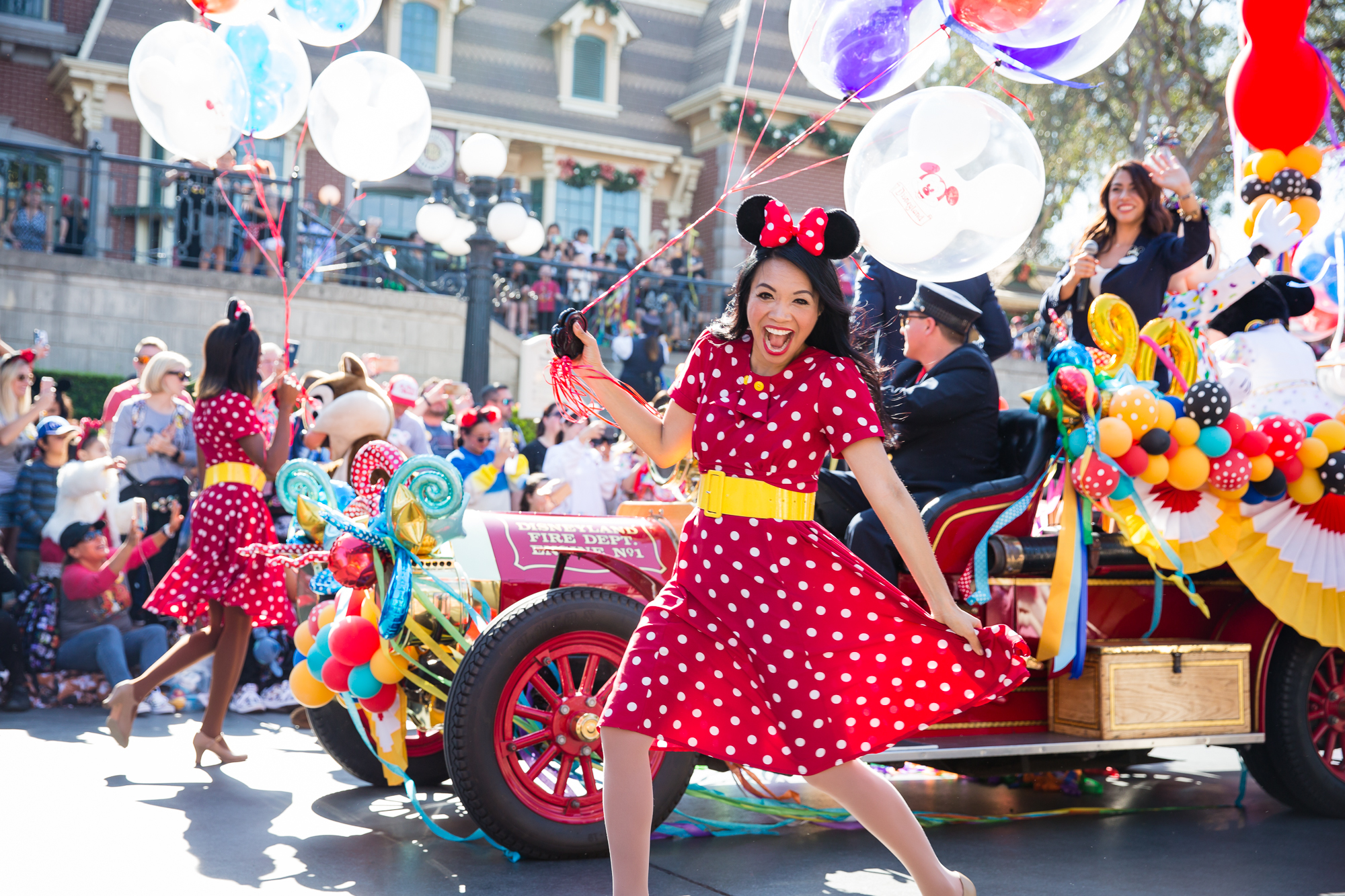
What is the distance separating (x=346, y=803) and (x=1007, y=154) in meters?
3.26

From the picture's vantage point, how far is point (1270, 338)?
224 inches

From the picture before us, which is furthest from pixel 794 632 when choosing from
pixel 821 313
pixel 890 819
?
pixel 821 313

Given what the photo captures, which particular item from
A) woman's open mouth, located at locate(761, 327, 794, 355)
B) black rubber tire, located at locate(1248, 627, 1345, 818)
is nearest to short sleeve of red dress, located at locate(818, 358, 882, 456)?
woman's open mouth, located at locate(761, 327, 794, 355)

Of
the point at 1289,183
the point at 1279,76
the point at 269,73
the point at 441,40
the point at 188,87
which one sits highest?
the point at 441,40

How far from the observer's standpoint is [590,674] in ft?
13.0

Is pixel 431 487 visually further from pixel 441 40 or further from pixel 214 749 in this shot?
pixel 441 40

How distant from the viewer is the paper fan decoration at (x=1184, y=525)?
462 cm

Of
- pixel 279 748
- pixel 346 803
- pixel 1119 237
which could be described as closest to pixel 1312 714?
pixel 1119 237

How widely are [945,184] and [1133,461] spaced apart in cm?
130

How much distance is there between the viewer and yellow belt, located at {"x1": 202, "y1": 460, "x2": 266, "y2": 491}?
539 centimetres

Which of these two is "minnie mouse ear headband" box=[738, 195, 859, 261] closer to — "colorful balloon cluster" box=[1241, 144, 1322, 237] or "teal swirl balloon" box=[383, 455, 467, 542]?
"teal swirl balloon" box=[383, 455, 467, 542]

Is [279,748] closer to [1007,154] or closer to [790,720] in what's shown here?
[790,720]

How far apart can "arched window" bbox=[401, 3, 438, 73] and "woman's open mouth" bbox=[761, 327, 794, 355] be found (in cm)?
1901

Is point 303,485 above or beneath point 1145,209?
beneath
